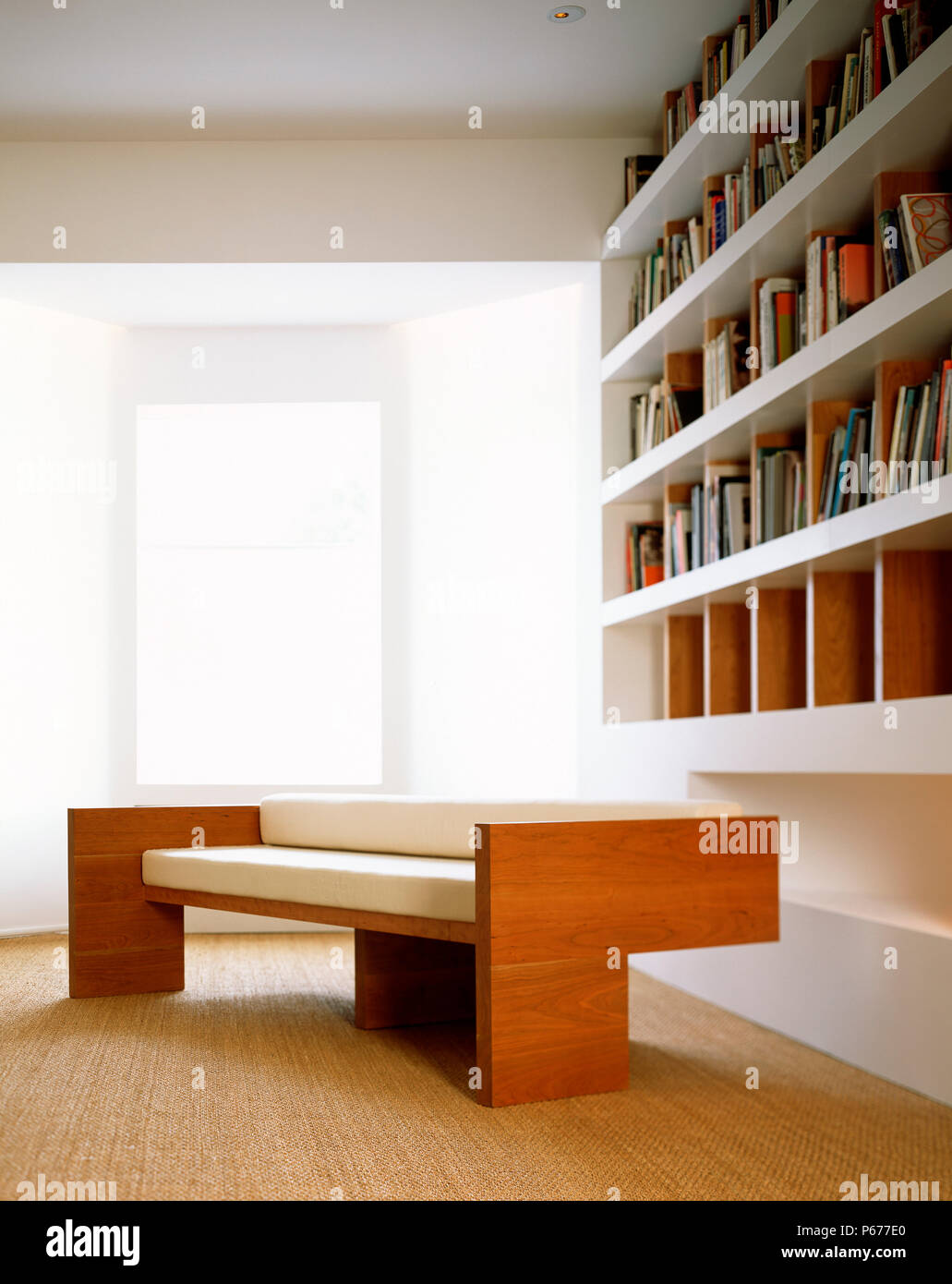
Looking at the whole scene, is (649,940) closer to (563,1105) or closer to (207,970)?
(563,1105)

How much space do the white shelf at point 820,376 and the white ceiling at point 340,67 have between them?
128 cm

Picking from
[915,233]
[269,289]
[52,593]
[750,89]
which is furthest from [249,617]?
[915,233]

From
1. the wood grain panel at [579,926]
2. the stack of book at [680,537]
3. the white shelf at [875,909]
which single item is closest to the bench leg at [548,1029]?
the wood grain panel at [579,926]

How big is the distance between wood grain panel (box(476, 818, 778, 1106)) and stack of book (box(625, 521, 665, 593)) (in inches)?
75.5

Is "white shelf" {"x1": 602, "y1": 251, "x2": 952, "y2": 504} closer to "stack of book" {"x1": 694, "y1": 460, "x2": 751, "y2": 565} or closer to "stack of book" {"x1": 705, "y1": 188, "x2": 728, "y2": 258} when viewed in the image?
"stack of book" {"x1": 694, "y1": 460, "x2": 751, "y2": 565}

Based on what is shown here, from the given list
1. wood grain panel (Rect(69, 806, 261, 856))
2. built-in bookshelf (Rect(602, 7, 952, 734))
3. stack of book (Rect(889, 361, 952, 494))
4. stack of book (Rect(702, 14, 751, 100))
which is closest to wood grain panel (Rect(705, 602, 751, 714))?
built-in bookshelf (Rect(602, 7, 952, 734))

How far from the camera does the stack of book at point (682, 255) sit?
4.00 m

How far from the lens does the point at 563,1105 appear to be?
2.40 metres

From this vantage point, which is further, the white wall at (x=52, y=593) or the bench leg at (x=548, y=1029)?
the white wall at (x=52, y=593)

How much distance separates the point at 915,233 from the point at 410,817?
A: 184cm

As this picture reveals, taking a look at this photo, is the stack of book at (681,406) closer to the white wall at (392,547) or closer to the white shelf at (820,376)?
the white shelf at (820,376)

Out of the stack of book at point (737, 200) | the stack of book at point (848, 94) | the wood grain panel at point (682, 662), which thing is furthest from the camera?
the wood grain panel at point (682, 662)

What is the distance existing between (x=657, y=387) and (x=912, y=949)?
2373 mm
